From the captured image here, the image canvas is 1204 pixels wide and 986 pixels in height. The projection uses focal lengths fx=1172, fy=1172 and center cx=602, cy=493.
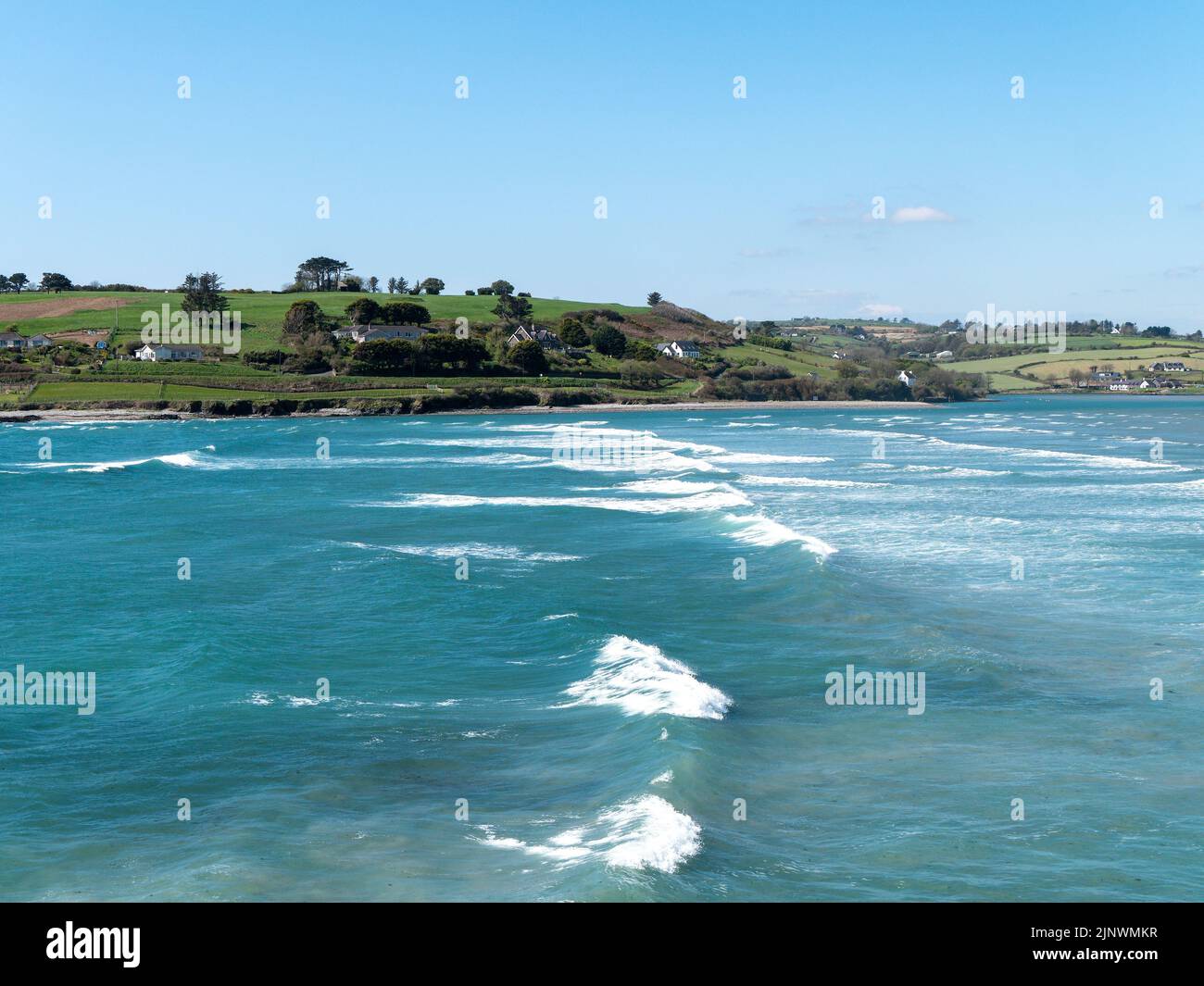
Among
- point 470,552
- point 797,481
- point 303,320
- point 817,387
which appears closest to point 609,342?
point 817,387

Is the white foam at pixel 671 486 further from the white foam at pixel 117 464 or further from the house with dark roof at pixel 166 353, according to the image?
the house with dark roof at pixel 166 353

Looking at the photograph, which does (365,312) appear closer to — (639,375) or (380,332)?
(380,332)

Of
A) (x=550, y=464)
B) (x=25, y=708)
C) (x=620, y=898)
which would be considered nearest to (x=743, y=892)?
(x=620, y=898)

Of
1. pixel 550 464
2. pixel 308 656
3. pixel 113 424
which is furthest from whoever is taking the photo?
pixel 113 424

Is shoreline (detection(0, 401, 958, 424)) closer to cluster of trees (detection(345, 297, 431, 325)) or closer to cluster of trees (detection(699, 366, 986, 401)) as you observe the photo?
cluster of trees (detection(699, 366, 986, 401))

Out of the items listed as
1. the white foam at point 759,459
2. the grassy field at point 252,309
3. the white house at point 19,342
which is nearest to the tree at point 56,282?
the grassy field at point 252,309
